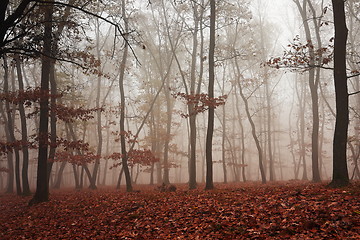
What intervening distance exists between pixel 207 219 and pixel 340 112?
5.69 metres

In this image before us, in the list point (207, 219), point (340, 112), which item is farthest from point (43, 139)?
point (340, 112)

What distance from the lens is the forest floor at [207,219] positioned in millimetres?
5277

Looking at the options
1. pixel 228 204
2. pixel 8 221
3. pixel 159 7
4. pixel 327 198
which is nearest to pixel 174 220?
pixel 228 204

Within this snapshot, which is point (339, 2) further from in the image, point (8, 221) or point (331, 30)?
point (331, 30)

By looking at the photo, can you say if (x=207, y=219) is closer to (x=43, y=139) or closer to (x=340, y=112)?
Result: (x=340, y=112)

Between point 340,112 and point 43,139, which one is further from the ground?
point 340,112

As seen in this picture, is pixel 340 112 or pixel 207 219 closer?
pixel 207 219

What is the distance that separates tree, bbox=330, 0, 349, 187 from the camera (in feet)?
27.1

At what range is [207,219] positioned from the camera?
680 centimetres

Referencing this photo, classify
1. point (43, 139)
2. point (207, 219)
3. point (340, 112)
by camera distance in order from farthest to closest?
point (43, 139) → point (340, 112) → point (207, 219)

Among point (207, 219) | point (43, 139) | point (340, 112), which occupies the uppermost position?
point (340, 112)

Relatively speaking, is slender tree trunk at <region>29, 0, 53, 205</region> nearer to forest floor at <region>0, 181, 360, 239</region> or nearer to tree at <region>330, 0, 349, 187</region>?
forest floor at <region>0, 181, 360, 239</region>

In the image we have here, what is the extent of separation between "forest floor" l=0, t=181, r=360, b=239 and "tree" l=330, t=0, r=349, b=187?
0.76 meters

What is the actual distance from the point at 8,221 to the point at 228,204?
8825 millimetres
